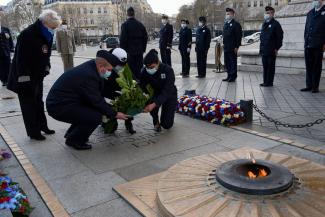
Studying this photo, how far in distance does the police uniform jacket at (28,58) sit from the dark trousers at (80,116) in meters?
0.56

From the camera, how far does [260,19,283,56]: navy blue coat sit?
8.73 meters

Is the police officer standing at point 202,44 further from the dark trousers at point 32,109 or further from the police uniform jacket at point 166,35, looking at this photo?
the dark trousers at point 32,109

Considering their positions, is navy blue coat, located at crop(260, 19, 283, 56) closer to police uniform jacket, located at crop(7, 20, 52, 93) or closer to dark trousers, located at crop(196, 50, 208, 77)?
dark trousers, located at crop(196, 50, 208, 77)

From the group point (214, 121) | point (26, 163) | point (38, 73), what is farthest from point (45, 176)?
point (214, 121)

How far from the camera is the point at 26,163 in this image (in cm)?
417

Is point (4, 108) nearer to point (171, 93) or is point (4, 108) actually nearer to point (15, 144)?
point (15, 144)

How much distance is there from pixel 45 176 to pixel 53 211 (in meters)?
0.88

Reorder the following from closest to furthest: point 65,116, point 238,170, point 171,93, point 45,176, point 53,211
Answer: point 53,211
point 238,170
point 45,176
point 65,116
point 171,93

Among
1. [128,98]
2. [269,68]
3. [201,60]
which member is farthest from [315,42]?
[128,98]

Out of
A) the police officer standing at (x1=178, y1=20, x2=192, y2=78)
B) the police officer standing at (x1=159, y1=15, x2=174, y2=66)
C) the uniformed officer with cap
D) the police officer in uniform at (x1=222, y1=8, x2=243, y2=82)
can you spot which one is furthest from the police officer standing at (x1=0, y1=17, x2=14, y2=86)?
the uniformed officer with cap

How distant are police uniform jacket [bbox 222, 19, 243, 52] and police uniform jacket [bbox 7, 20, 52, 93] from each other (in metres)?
6.39

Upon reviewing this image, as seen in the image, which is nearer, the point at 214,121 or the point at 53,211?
the point at 53,211

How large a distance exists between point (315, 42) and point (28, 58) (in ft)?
19.7

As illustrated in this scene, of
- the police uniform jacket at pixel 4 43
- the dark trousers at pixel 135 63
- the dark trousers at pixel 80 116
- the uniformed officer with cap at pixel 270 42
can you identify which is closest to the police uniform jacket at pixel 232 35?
the uniformed officer with cap at pixel 270 42
